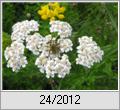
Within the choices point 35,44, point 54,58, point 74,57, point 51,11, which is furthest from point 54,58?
point 51,11

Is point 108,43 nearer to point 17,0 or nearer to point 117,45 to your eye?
point 117,45

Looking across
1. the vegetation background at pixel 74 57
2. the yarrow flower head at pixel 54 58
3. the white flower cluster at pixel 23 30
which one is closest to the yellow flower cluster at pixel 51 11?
the vegetation background at pixel 74 57

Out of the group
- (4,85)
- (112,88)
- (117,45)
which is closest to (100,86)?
(112,88)

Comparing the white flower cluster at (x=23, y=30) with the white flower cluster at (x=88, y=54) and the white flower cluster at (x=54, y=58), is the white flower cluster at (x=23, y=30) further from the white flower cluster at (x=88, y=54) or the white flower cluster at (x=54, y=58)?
the white flower cluster at (x=88, y=54)

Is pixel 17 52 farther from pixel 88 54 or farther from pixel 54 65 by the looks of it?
pixel 88 54

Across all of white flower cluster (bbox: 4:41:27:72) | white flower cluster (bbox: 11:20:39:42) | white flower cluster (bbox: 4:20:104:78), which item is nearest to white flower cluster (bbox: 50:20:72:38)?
white flower cluster (bbox: 4:20:104:78)

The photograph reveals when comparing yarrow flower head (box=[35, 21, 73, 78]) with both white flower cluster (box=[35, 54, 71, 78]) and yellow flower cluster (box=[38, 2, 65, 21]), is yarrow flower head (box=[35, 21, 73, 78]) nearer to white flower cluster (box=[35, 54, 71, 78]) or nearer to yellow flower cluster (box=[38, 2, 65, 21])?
white flower cluster (box=[35, 54, 71, 78])
